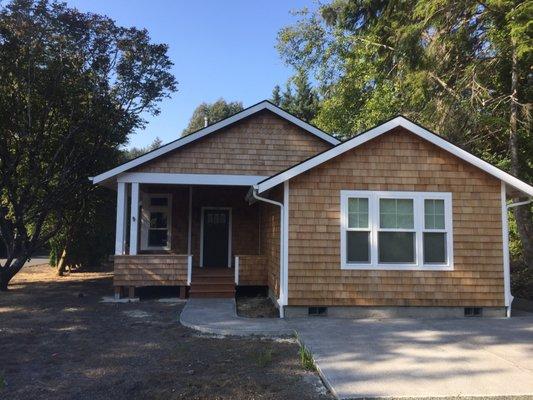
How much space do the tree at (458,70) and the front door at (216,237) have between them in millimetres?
7658

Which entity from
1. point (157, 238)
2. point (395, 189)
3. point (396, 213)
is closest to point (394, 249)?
point (396, 213)

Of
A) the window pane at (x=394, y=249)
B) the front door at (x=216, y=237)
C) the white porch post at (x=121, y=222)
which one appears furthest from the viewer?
the front door at (x=216, y=237)

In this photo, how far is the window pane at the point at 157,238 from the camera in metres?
15.6

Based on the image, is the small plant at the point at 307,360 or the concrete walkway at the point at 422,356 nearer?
the concrete walkway at the point at 422,356

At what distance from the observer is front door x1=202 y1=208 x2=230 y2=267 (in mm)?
15352

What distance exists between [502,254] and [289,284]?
173 inches

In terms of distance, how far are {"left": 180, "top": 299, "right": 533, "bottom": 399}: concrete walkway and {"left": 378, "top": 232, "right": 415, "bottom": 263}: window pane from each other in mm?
1214

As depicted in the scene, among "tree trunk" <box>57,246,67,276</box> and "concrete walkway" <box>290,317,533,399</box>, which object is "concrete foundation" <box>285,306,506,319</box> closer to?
"concrete walkway" <box>290,317,533,399</box>

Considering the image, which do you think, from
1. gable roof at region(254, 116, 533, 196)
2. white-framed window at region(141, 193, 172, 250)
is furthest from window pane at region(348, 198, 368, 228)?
white-framed window at region(141, 193, 172, 250)

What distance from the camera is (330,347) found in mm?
7188

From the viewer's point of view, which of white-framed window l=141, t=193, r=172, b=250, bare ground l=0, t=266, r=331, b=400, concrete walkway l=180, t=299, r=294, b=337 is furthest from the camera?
white-framed window l=141, t=193, r=172, b=250

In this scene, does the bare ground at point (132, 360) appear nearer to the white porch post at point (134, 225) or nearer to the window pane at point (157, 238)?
the white porch post at point (134, 225)

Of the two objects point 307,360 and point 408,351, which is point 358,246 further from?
point 307,360

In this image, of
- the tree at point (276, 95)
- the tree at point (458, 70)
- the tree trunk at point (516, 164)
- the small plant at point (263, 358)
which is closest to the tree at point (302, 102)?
the tree at point (276, 95)
